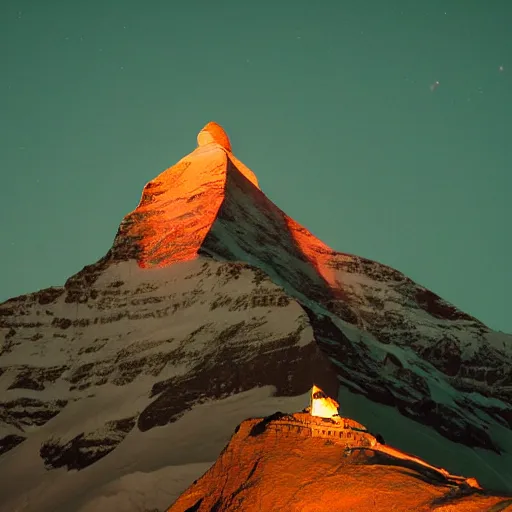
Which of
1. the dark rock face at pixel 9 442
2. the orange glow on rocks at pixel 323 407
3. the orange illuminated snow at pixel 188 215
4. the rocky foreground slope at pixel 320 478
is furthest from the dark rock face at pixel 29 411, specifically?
the orange glow on rocks at pixel 323 407

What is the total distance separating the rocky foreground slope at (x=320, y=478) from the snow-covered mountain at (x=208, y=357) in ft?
88.8

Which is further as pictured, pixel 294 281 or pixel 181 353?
pixel 294 281

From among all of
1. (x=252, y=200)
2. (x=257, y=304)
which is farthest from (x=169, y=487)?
(x=252, y=200)

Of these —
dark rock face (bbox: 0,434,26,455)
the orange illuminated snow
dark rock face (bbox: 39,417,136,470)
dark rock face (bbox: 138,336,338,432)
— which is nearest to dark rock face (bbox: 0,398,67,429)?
dark rock face (bbox: 0,434,26,455)

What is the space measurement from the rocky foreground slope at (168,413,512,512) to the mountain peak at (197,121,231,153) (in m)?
127

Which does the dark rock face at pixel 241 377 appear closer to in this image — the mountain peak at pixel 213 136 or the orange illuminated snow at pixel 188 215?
the orange illuminated snow at pixel 188 215

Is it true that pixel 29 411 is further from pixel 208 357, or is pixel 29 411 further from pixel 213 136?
pixel 213 136

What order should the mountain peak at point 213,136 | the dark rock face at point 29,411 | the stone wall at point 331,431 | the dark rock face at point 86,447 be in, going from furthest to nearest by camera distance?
the mountain peak at point 213,136 → the dark rock face at point 29,411 → the dark rock face at point 86,447 → the stone wall at point 331,431

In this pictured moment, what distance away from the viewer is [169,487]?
80625 mm

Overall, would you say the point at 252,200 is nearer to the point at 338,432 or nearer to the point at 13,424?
the point at 13,424

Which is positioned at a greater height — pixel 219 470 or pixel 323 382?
pixel 323 382

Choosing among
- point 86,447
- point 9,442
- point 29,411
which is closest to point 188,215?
point 29,411

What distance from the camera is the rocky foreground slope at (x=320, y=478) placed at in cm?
4210

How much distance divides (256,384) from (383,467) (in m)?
52.7
